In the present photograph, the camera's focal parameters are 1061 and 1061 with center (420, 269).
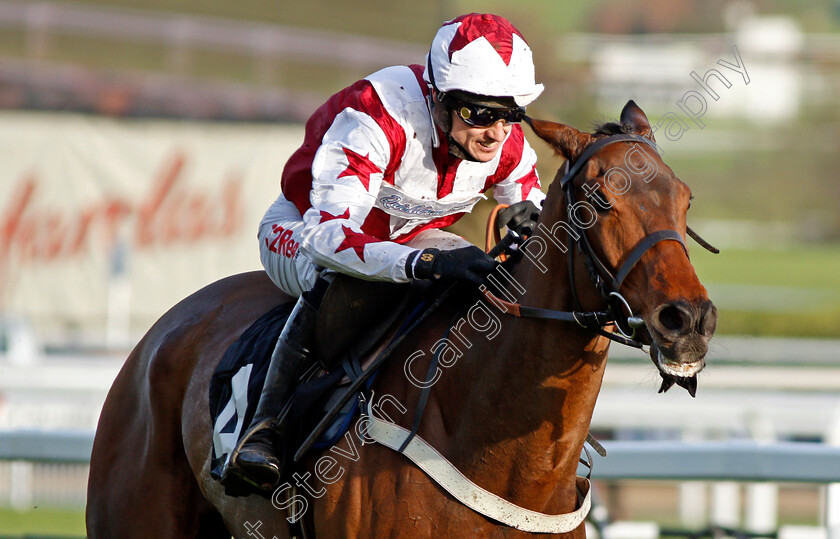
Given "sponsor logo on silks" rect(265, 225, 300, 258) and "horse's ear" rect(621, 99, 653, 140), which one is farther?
"sponsor logo on silks" rect(265, 225, 300, 258)

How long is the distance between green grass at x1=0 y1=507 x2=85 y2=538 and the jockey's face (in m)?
4.77

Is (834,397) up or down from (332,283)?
down

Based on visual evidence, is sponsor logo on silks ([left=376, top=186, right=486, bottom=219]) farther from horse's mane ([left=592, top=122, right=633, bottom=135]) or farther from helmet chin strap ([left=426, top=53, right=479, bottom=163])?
horse's mane ([left=592, top=122, right=633, bottom=135])

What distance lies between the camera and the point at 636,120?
286 centimetres

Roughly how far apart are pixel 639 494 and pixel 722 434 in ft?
9.48

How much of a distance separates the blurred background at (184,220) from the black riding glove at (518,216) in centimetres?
35

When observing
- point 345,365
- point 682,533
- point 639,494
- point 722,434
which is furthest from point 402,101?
point 639,494

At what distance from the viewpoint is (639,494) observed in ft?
32.8

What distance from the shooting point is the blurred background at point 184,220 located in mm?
6512

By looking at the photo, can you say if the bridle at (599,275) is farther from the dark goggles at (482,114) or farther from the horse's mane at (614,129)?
the dark goggles at (482,114)

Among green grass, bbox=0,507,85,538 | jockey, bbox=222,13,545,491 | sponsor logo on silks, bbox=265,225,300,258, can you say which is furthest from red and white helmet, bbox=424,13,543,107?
green grass, bbox=0,507,85,538

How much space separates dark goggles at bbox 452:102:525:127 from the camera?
10.2ft

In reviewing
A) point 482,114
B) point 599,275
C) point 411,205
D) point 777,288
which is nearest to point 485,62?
point 482,114

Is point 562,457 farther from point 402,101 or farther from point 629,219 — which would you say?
point 402,101
